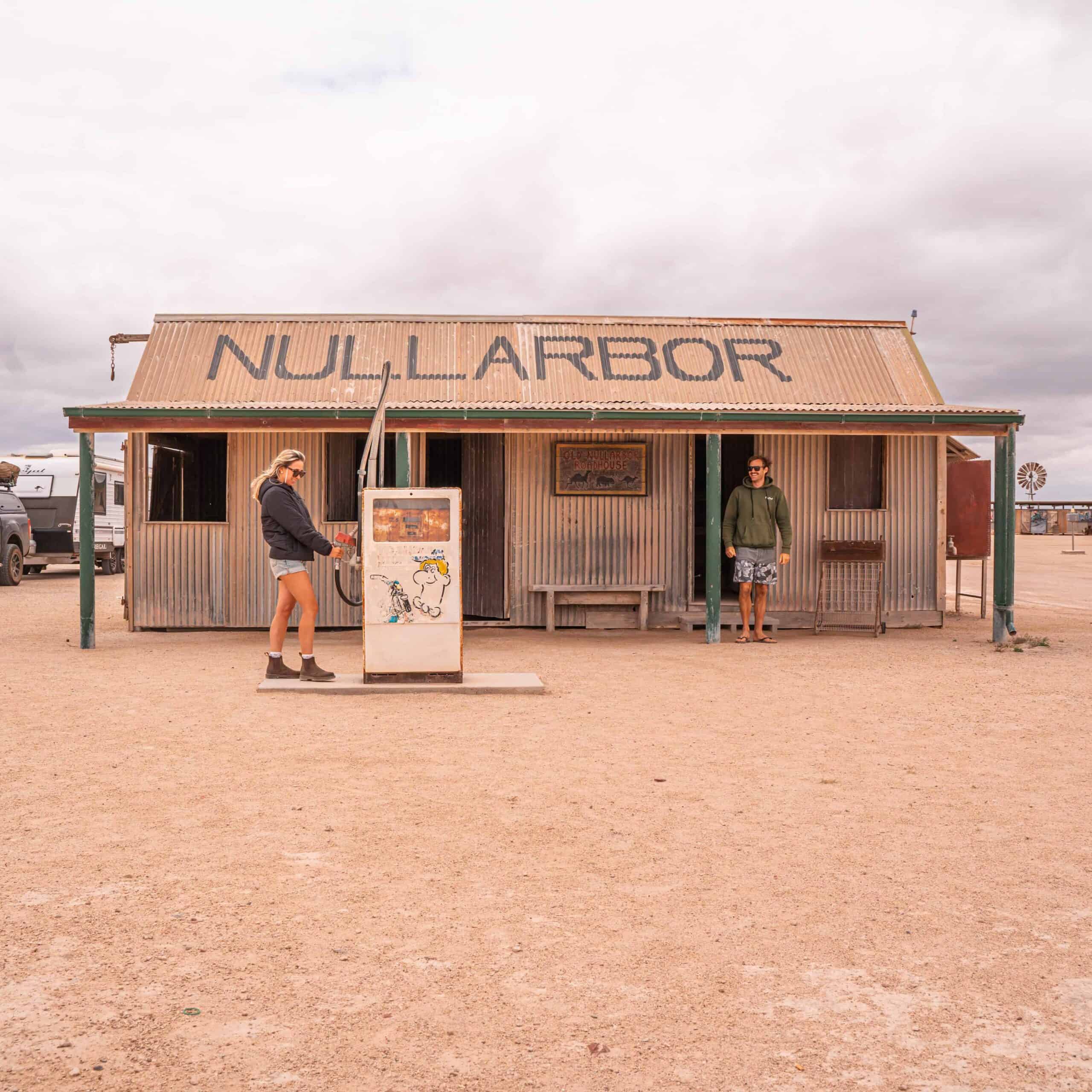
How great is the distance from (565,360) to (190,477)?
15.8 ft

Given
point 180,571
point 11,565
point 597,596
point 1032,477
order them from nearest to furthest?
point 180,571
point 597,596
point 11,565
point 1032,477

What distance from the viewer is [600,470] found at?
12.5 metres

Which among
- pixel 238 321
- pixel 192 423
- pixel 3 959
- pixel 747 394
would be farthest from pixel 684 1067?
pixel 238 321

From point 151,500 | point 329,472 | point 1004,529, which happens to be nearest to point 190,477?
point 151,500

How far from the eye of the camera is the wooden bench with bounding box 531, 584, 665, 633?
40.1ft

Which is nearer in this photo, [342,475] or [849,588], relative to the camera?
[342,475]

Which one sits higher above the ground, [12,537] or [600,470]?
[600,470]

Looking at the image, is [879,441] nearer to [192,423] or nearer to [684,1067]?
[192,423]

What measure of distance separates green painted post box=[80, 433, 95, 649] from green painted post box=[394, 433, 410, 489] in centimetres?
310

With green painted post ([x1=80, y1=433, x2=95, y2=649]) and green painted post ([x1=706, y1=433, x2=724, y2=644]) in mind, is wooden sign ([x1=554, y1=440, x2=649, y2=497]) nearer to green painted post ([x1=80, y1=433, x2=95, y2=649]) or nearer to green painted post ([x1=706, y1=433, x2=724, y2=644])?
green painted post ([x1=706, y1=433, x2=724, y2=644])

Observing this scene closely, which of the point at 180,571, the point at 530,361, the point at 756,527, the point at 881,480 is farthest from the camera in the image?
the point at 530,361

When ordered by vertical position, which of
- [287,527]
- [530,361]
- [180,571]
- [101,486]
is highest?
[530,361]

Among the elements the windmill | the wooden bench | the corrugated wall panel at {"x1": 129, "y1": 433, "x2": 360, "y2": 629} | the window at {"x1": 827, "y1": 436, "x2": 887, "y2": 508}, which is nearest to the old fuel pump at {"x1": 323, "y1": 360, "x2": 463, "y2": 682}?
the wooden bench

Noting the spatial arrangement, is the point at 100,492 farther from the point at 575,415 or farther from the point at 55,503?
the point at 575,415
